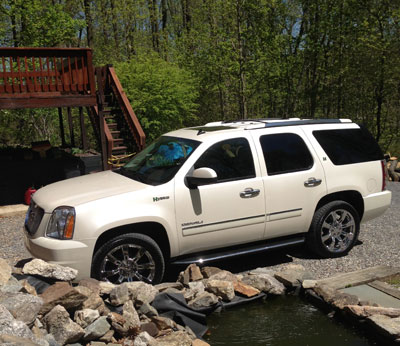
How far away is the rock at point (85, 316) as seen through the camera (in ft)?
12.9

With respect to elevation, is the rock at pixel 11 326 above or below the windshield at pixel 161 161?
below

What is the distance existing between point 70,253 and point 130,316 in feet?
3.19

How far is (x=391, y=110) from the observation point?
59.7ft

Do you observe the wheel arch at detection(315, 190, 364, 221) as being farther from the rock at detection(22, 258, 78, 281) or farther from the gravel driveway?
the rock at detection(22, 258, 78, 281)

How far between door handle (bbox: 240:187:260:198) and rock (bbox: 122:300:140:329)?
1930mm

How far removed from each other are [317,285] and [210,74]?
52.6 feet

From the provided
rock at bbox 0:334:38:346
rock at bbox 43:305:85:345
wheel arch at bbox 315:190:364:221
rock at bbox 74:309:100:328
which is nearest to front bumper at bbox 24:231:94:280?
rock at bbox 74:309:100:328

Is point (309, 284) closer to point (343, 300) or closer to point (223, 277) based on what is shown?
point (343, 300)

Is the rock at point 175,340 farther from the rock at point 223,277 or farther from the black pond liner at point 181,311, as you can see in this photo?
the rock at point 223,277

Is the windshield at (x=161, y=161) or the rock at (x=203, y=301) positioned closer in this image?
the rock at (x=203, y=301)

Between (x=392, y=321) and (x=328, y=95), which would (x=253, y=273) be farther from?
(x=328, y=95)

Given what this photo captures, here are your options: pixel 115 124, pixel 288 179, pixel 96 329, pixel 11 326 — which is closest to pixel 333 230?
pixel 288 179

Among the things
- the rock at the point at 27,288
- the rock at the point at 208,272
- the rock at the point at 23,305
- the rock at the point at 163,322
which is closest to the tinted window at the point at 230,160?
the rock at the point at 208,272

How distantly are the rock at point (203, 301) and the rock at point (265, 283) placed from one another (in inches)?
26.5
